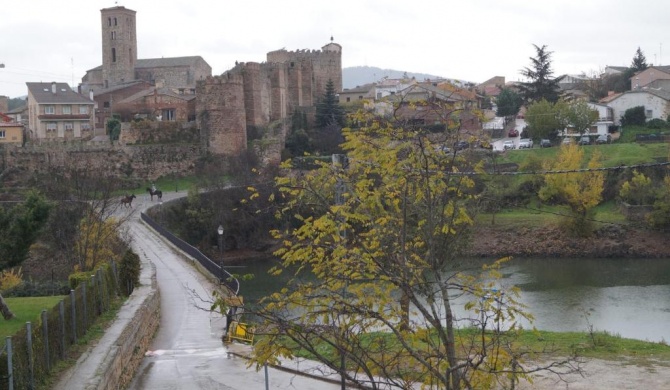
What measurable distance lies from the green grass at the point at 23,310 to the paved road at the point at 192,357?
243 centimetres

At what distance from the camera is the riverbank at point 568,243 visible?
50156 mm

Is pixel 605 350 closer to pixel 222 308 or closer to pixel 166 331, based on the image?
pixel 166 331

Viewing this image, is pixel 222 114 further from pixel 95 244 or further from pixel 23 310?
pixel 23 310

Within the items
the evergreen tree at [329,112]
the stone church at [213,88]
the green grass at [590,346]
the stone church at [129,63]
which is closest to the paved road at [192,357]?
the green grass at [590,346]

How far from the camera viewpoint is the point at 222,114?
62.2 m

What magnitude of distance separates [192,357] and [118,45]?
257 ft

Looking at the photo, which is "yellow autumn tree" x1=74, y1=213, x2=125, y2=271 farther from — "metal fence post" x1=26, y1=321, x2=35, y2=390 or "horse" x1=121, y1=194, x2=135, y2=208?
"metal fence post" x1=26, y1=321, x2=35, y2=390

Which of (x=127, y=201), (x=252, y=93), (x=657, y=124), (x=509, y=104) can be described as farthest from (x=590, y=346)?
(x=509, y=104)

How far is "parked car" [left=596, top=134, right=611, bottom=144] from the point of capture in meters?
65.9

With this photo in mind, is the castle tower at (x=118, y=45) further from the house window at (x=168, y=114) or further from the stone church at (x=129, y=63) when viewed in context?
the house window at (x=168, y=114)

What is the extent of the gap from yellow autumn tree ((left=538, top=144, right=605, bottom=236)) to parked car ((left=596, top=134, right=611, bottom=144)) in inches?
373

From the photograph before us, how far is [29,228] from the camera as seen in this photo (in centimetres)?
2198

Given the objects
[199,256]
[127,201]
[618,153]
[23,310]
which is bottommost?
[199,256]

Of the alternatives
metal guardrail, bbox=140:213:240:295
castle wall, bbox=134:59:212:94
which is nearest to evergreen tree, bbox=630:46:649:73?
castle wall, bbox=134:59:212:94
